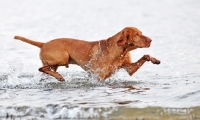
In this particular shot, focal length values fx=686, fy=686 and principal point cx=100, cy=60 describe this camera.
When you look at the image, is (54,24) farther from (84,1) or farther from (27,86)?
(27,86)

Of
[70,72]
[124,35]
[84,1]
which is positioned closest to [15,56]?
[70,72]

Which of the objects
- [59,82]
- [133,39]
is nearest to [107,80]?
[59,82]

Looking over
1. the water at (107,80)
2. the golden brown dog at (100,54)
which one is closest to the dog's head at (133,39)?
the golden brown dog at (100,54)

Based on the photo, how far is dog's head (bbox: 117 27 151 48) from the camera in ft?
34.3

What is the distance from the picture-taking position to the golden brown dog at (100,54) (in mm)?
10539

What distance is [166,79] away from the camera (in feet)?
37.2

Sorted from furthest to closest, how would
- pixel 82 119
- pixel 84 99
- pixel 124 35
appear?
pixel 124 35 → pixel 84 99 → pixel 82 119

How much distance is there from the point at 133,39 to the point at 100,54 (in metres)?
0.68

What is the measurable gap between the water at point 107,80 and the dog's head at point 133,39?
0.67m

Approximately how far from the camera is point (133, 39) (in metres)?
10.5

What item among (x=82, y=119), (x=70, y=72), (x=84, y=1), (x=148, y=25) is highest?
(x=84, y=1)

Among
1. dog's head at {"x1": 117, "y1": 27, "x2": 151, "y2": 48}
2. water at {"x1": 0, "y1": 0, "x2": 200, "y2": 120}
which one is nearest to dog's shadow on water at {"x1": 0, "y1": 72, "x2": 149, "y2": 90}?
water at {"x1": 0, "y1": 0, "x2": 200, "y2": 120}

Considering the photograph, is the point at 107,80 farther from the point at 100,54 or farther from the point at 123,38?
the point at 123,38

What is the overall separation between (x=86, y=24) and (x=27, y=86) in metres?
9.46
